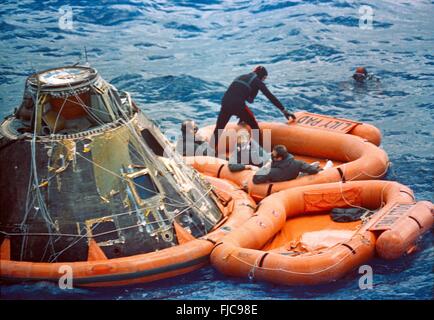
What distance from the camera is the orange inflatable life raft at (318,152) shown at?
10539 millimetres

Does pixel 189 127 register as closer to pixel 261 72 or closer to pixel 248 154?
pixel 248 154

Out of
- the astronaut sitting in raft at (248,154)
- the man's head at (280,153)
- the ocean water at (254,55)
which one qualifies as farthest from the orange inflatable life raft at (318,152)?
the ocean water at (254,55)

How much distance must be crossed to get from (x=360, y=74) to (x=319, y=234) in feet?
26.1

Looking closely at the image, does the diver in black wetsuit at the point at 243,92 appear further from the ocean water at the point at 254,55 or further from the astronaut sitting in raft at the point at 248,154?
the ocean water at the point at 254,55

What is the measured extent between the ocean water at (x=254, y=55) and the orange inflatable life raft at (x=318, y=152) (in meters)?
0.85

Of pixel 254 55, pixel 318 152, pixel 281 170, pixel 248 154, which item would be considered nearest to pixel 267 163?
pixel 248 154

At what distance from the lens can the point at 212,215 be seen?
375 inches

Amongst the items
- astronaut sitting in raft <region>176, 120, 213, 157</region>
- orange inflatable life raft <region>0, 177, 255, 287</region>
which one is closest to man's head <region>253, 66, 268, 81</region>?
astronaut sitting in raft <region>176, 120, 213, 157</region>

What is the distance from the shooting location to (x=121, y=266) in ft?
27.4

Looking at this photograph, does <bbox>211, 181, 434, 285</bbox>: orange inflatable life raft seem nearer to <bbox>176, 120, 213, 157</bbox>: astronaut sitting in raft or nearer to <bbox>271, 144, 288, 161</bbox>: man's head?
<bbox>271, 144, 288, 161</bbox>: man's head

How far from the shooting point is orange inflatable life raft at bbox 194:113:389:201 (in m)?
10.5

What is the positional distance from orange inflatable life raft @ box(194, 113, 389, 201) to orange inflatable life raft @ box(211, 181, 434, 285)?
0.48 metres

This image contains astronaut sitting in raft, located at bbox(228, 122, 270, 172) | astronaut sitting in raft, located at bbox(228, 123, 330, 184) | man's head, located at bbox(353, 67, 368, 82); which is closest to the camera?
astronaut sitting in raft, located at bbox(228, 123, 330, 184)
